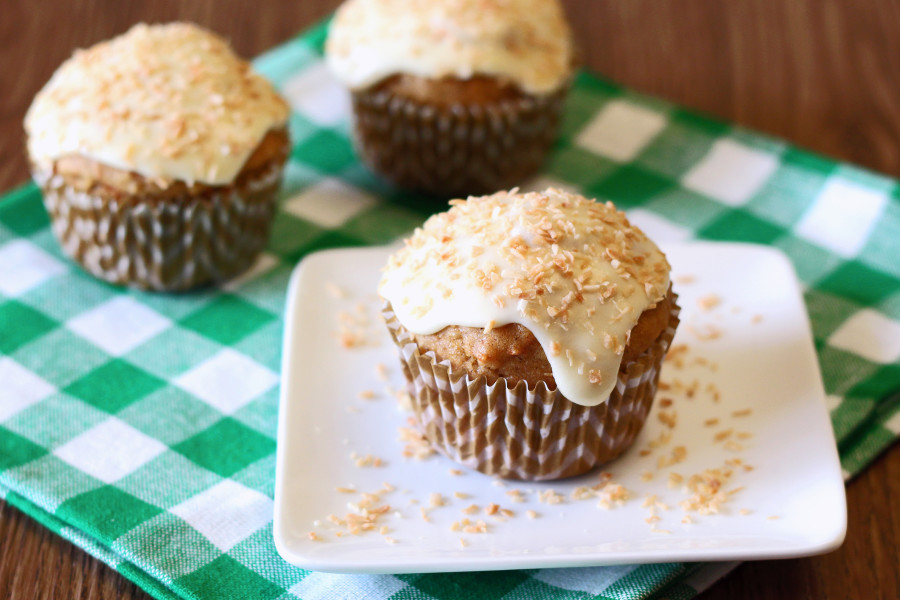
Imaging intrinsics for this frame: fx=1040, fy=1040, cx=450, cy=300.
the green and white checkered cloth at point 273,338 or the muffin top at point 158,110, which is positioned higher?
the muffin top at point 158,110

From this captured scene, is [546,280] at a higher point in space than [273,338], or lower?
higher

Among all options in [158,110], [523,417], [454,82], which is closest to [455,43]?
[454,82]

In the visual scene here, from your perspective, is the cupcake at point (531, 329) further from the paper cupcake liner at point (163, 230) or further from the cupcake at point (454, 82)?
the cupcake at point (454, 82)

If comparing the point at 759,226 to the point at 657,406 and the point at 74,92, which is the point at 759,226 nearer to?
the point at 657,406

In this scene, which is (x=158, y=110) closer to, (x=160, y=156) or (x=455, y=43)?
(x=160, y=156)

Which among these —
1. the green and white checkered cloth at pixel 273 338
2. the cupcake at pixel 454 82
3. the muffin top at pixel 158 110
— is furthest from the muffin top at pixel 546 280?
the cupcake at pixel 454 82

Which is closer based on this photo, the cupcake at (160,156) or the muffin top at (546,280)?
the muffin top at (546,280)

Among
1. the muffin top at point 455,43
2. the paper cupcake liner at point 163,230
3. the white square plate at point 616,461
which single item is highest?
the muffin top at point 455,43
